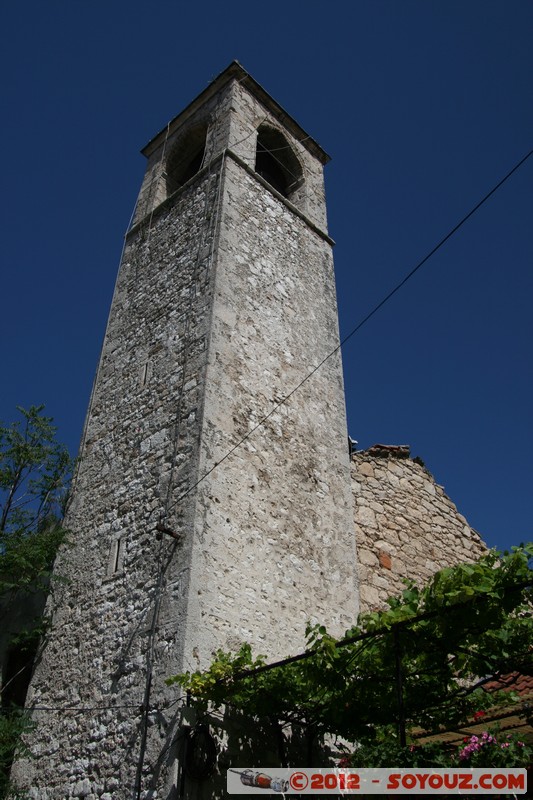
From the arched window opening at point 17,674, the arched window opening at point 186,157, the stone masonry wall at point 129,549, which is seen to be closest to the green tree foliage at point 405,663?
the stone masonry wall at point 129,549

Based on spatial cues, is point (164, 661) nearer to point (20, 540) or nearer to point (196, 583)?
point (196, 583)

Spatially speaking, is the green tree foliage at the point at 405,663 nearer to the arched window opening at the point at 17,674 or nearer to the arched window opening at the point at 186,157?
the arched window opening at the point at 17,674

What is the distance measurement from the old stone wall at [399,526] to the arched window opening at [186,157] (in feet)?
19.1

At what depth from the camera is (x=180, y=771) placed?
475 centimetres

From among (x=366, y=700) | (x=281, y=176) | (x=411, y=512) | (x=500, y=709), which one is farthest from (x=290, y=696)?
(x=281, y=176)

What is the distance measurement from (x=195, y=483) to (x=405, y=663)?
7.81ft

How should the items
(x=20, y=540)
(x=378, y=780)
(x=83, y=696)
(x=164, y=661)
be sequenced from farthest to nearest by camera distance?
(x=20, y=540) → (x=83, y=696) → (x=164, y=661) → (x=378, y=780)

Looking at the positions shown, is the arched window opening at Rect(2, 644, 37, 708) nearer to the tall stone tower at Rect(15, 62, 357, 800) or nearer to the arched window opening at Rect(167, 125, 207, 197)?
the tall stone tower at Rect(15, 62, 357, 800)

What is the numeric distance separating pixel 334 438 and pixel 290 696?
148 inches

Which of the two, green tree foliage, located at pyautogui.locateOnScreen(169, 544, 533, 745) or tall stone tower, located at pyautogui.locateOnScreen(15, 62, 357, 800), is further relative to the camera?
tall stone tower, located at pyautogui.locateOnScreen(15, 62, 357, 800)

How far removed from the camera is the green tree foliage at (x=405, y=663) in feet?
12.4

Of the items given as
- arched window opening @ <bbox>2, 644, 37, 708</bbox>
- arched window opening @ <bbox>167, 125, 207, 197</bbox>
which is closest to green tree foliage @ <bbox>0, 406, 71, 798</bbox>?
arched window opening @ <bbox>2, 644, 37, 708</bbox>

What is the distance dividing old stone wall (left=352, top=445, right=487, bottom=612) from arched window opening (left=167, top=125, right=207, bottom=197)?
5816 millimetres

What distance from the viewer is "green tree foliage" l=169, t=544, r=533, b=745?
3.79 metres
